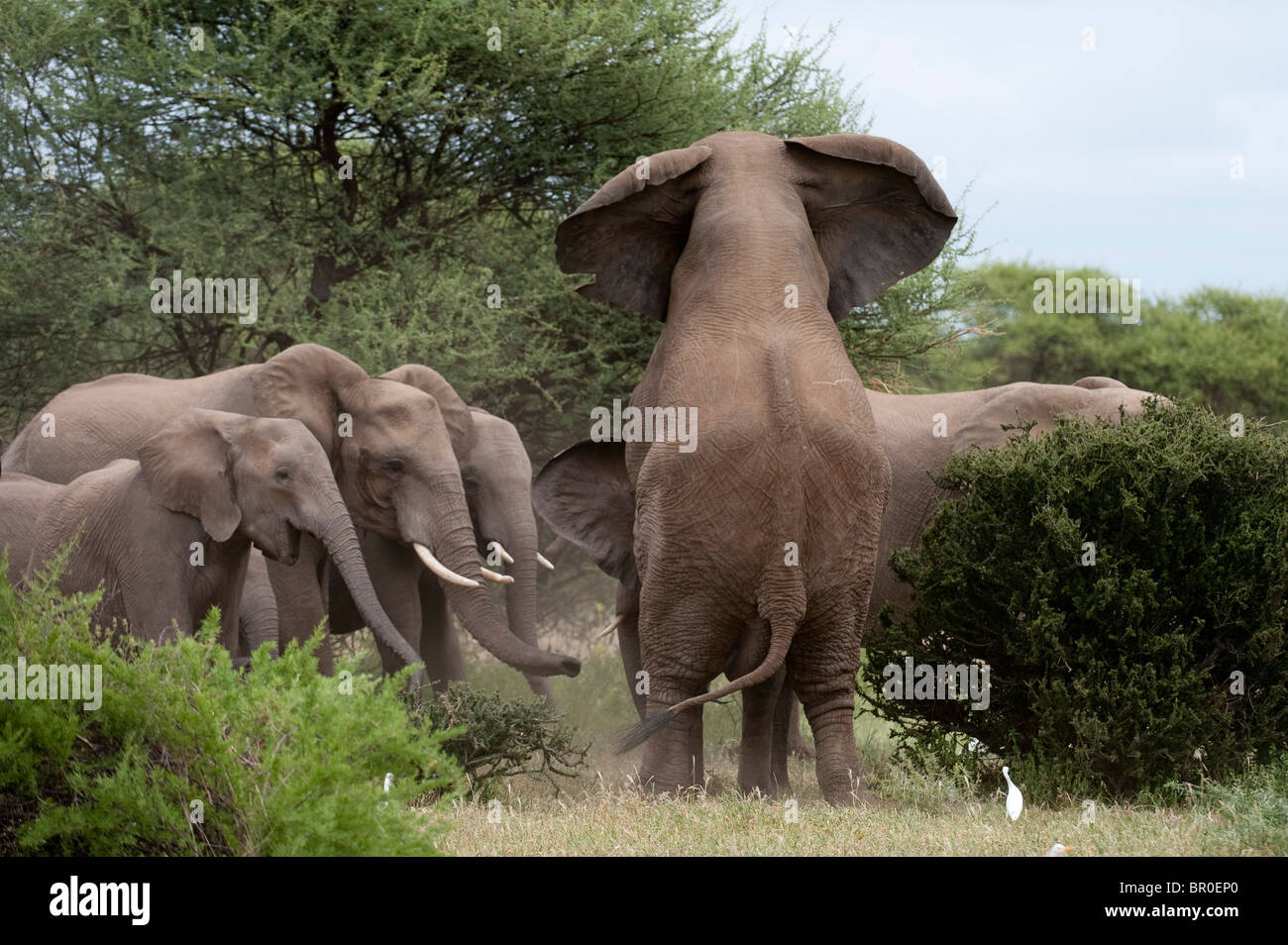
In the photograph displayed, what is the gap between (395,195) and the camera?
56.7ft

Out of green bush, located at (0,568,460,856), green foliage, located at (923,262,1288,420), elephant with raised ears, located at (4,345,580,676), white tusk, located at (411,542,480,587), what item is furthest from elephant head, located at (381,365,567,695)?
green foliage, located at (923,262,1288,420)

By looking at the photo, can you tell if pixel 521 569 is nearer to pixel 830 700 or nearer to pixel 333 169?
pixel 830 700

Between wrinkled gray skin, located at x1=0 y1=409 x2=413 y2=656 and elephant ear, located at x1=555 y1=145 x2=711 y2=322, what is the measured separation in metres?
1.80

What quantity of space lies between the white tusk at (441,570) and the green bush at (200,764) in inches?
162

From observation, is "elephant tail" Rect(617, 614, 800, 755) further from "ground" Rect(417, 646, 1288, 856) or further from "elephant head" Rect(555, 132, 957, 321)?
"elephant head" Rect(555, 132, 957, 321)

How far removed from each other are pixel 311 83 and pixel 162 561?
26.2 feet

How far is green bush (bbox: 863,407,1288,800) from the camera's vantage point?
809cm

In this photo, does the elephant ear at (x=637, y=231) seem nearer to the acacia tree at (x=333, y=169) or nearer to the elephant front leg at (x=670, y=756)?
the elephant front leg at (x=670, y=756)

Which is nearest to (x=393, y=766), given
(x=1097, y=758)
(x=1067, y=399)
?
(x=1097, y=758)

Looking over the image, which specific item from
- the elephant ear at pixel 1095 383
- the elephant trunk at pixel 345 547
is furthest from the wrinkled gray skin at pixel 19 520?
the elephant ear at pixel 1095 383

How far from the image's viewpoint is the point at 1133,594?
8.06m

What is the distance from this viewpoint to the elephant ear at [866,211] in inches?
347

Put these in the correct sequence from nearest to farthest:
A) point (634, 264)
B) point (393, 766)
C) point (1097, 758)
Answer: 1. point (393, 766)
2. point (1097, 758)
3. point (634, 264)

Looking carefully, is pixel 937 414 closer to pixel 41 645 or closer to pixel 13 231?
pixel 41 645
